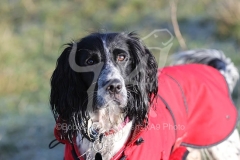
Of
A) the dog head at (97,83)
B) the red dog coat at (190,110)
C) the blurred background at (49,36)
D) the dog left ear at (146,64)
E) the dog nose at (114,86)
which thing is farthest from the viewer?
the blurred background at (49,36)

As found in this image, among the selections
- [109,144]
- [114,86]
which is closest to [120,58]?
[114,86]

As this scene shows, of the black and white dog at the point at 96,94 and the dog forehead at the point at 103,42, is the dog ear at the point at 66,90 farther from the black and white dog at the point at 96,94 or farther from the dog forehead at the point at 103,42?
the dog forehead at the point at 103,42

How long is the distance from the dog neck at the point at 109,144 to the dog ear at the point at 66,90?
9.1 inches

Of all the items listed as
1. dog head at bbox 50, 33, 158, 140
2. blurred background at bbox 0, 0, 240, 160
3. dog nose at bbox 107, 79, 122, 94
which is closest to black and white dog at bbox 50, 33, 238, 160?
dog head at bbox 50, 33, 158, 140

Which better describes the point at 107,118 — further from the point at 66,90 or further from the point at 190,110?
the point at 190,110

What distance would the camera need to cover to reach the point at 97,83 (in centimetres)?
338

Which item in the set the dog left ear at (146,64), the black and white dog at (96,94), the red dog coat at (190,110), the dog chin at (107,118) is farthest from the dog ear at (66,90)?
the dog left ear at (146,64)

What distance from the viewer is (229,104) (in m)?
4.08

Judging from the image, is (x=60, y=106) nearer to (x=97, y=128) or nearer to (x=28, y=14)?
(x=97, y=128)

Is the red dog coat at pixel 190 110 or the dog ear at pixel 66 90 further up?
the dog ear at pixel 66 90

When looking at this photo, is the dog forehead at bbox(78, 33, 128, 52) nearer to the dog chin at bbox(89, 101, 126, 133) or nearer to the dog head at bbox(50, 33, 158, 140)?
the dog head at bbox(50, 33, 158, 140)

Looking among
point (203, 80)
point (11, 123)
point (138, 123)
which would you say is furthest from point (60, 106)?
point (11, 123)

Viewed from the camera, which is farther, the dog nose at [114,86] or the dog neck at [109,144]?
the dog neck at [109,144]

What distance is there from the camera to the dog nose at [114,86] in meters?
3.24
